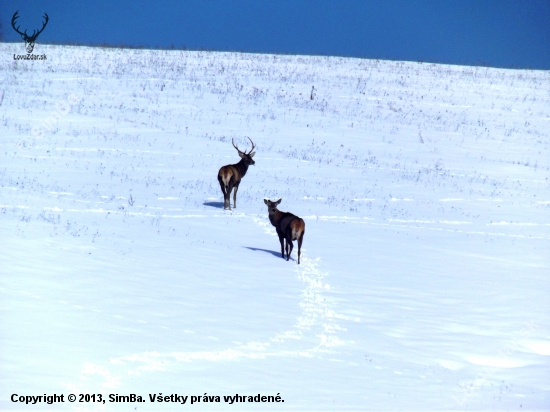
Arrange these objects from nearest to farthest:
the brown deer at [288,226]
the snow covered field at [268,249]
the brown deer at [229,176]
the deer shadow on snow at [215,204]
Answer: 1. the snow covered field at [268,249]
2. the brown deer at [288,226]
3. the brown deer at [229,176]
4. the deer shadow on snow at [215,204]

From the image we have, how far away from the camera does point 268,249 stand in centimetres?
1596

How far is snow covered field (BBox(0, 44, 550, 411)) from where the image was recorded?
827 cm

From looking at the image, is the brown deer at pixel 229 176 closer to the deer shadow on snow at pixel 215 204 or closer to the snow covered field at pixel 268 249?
the deer shadow on snow at pixel 215 204

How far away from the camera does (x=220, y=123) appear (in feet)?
105

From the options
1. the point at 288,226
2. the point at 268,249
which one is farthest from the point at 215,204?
the point at 288,226

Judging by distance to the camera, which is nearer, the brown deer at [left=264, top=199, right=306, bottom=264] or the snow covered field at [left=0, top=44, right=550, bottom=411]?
the snow covered field at [left=0, top=44, right=550, bottom=411]

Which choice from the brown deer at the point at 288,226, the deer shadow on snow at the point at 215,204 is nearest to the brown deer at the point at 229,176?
the deer shadow on snow at the point at 215,204

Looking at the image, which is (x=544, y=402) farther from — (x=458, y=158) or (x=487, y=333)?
(x=458, y=158)

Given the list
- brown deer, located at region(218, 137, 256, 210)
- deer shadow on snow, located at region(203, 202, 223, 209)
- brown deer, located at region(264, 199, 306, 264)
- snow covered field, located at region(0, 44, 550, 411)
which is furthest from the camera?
deer shadow on snow, located at region(203, 202, 223, 209)

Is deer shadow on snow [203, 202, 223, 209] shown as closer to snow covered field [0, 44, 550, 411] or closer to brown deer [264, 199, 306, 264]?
snow covered field [0, 44, 550, 411]

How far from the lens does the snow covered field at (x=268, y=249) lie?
27.1ft

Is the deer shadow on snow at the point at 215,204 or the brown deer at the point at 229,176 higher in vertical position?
the brown deer at the point at 229,176

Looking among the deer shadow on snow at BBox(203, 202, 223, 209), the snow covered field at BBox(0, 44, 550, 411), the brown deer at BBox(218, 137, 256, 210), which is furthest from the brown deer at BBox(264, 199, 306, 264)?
the deer shadow on snow at BBox(203, 202, 223, 209)

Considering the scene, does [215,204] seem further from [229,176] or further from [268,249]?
[268,249]
